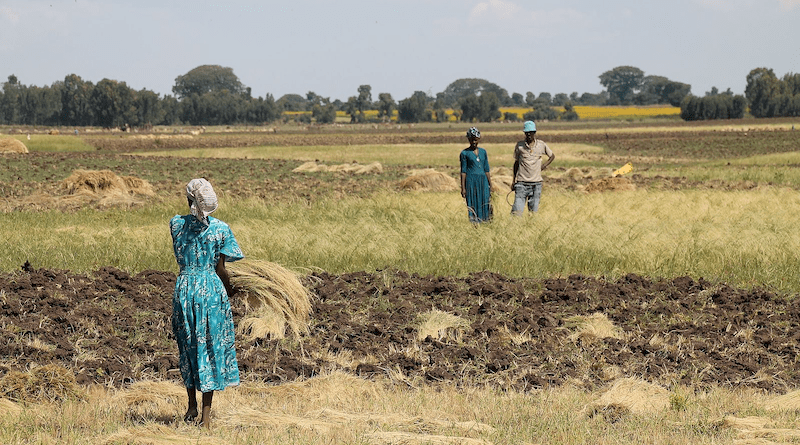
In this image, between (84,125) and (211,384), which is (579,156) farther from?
(84,125)

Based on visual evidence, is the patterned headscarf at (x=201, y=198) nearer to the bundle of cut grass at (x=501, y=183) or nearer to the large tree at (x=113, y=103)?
the bundle of cut grass at (x=501, y=183)

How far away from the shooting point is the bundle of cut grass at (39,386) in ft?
20.0

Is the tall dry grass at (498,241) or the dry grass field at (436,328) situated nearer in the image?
the dry grass field at (436,328)

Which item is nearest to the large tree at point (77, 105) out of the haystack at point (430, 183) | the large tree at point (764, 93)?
the large tree at point (764, 93)

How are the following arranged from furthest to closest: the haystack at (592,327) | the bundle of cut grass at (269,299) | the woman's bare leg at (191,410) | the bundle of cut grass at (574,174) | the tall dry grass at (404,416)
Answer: the bundle of cut grass at (574,174) → the bundle of cut grass at (269,299) → the haystack at (592,327) → the woman's bare leg at (191,410) → the tall dry grass at (404,416)

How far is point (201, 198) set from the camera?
200 inches

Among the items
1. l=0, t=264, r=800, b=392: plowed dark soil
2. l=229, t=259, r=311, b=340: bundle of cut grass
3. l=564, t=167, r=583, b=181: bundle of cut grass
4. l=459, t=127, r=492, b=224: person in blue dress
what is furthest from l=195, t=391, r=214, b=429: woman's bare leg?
l=564, t=167, r=583, b=181: bundle of cut grass

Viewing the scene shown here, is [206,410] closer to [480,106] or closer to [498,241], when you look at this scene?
[498,241]

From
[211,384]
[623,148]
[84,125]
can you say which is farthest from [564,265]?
[84,125]

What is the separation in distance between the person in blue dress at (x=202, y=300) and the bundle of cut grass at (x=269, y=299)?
2.57 metres

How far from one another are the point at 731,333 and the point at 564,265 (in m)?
2.99

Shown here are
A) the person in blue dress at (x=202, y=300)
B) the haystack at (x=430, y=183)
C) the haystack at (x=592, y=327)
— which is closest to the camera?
the person in blue dress at (x=202, y=300)

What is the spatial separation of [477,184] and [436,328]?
4624 mm

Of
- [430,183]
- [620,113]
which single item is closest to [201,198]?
[430,183]
